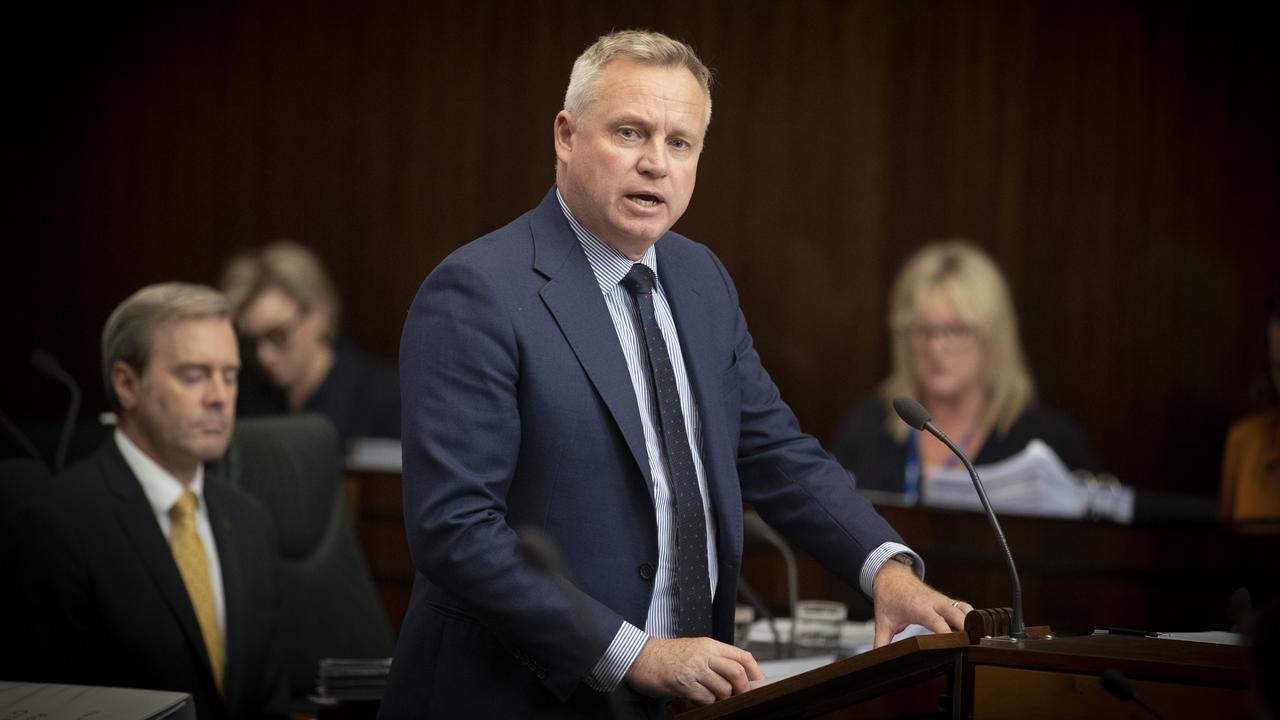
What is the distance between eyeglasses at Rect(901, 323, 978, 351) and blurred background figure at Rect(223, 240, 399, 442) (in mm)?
2204

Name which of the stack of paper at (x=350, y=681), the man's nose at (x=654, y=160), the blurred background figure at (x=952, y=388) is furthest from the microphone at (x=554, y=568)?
the blurred background figure at (x=952, y=388)

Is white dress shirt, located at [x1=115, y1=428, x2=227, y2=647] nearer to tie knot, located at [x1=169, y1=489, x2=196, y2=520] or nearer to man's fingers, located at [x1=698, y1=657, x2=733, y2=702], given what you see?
tie knot, located at [x1=169, y1=489, x2=196, y2=520]

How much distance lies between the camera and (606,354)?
1642 mm

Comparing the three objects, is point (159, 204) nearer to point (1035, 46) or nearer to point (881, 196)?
point (881, 196)

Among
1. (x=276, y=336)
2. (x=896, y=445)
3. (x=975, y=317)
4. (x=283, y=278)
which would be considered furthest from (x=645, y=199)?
(x=283, y=278)

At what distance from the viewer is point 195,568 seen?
8.39 feet

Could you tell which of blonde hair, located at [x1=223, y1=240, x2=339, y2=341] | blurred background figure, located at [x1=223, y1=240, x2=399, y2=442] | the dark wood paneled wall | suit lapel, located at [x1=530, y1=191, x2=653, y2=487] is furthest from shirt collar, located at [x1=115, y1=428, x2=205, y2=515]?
the dark wood paneled wall

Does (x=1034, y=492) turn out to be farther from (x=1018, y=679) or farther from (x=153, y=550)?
(x=1018, y=679)

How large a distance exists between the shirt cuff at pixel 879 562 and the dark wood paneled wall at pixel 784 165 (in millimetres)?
4285

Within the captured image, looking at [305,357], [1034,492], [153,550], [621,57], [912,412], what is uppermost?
[621,57]

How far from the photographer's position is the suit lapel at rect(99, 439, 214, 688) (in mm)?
2408

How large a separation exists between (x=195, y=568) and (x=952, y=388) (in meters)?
3.29

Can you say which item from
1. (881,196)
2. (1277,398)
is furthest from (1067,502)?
(881,196)

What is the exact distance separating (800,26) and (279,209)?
2544 millimetres
